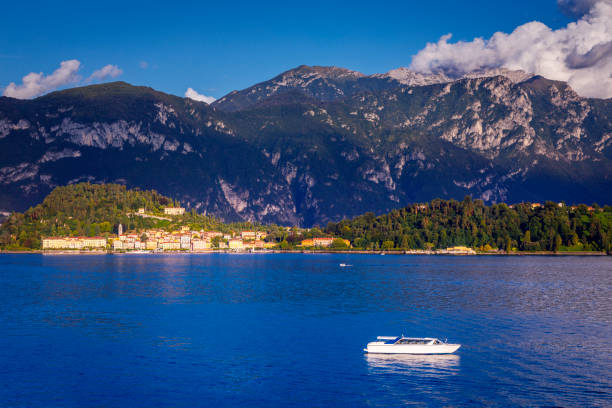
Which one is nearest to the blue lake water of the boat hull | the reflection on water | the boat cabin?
the reflection on water

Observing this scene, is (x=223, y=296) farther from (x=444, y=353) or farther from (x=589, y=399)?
(x=589, y=399)

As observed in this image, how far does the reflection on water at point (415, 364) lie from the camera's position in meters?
49.0

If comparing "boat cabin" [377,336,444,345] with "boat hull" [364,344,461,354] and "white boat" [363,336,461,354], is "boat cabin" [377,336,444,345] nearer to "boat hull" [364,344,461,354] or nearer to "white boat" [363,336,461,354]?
"white boat" [363,336,461,354]

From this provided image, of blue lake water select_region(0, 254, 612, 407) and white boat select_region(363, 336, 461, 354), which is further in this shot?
white boat select_region(363, 336, 461, 354)

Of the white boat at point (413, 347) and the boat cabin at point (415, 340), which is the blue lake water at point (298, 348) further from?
the boat cabin at point (415, 340)

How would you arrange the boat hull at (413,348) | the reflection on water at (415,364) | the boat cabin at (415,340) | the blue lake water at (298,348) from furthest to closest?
the boat cabin at (415,340) < the boat hull at (413,348) < the reflection on water at (415,364) < the blue lake water at (298,348)

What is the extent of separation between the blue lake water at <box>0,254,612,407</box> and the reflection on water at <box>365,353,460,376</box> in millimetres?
Answer: 156

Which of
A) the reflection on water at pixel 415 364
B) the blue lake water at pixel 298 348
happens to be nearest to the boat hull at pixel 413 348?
the reflection on water at pixel 415 364

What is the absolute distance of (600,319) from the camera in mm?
74125

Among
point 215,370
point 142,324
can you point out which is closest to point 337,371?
point 215,370

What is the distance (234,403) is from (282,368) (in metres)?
9.22

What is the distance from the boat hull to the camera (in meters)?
53.8

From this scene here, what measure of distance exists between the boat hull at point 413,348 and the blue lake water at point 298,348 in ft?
2.70

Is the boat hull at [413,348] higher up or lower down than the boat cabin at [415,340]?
lower down
